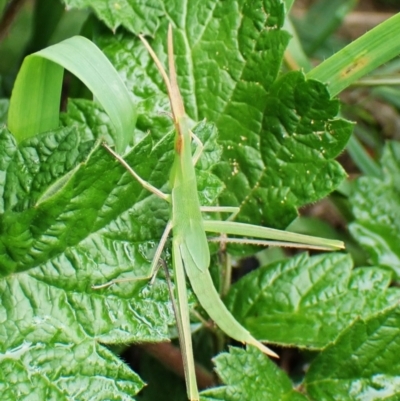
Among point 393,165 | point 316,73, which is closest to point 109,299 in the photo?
point 316,73

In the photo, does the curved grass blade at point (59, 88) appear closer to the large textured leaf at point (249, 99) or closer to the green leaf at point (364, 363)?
the large textured leaf at point (249, 99)

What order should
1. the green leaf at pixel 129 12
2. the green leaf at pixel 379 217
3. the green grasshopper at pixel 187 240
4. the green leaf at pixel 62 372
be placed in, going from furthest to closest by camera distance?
the green leaf at pixel 379 217 < the green leaf at pixel 129 12 < the green grasshopper at pixel 187 240 < the green leaf at pixel 62 372

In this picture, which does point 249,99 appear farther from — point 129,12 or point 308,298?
point 308,298

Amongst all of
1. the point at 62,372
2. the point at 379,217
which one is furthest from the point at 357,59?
the point at 62,372

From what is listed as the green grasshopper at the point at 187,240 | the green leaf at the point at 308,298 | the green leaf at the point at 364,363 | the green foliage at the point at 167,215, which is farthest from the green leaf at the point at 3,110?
the green leaf at the point at 364,363

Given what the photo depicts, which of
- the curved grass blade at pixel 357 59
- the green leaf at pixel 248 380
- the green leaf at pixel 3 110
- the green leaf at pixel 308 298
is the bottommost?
the green leaf at pixel 248 380

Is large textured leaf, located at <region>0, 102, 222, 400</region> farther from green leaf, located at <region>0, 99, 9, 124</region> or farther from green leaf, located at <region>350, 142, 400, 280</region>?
green leaf, located at <region>350, 142, 400, 280</region>

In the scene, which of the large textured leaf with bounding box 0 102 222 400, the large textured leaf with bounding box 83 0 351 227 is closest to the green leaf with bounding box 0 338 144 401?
the large textured leaf with bounding box 0 102 222 400
